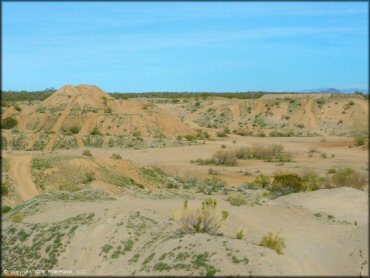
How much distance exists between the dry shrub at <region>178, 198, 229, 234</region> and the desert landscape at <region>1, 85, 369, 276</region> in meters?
0.03

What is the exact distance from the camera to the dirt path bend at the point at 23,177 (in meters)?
25.7

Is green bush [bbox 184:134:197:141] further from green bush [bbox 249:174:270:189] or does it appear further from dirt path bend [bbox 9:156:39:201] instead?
dirt path bend [bbox 9:156:39:201]

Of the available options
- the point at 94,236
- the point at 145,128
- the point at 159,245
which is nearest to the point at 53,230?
the point at 94,236

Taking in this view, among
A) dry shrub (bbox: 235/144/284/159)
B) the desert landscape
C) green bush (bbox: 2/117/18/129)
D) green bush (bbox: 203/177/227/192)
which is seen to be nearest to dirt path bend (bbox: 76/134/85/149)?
the desert landscape

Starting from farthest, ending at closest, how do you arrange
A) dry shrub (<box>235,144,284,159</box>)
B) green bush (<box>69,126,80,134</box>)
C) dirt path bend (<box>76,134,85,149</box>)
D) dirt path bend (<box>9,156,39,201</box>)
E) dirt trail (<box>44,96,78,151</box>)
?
green bush (<box>69,126,80,134</box>) → dirt path bend (<box>76,134,85,149</box>) → dirt trail (<box>44,96,78,151</box>) → dry shrub (<box>235,144,284,159</box>) → dirt path bend (<box>9,156,39,201</box>)

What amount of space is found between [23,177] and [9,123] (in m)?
29.0

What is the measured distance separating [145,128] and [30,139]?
12.9 metres

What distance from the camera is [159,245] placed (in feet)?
48.9

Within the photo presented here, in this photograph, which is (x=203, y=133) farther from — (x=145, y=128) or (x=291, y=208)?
(x=291, y=208)

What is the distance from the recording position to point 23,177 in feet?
89.8

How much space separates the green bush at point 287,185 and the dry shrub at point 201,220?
11348mm

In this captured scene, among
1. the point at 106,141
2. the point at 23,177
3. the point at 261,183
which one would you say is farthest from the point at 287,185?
the point at 106,141

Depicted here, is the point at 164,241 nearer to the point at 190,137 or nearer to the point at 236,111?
the point at 190,137

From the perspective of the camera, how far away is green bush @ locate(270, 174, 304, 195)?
88.2 ft
